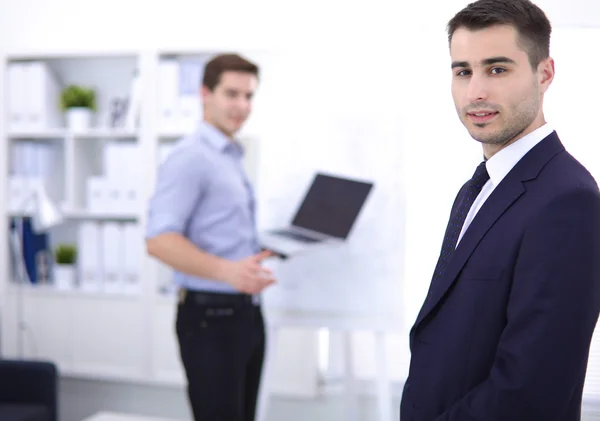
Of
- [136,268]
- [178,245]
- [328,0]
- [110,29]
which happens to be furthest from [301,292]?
[110,29]

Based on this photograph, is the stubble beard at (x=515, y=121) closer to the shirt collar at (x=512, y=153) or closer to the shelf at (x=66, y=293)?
the shirt collar at (x=512, y=153)

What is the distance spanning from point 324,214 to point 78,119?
1.75 meters

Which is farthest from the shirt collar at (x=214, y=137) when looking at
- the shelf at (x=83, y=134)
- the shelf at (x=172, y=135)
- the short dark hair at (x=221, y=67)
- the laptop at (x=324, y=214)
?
the shelf at (x=83, y=134)

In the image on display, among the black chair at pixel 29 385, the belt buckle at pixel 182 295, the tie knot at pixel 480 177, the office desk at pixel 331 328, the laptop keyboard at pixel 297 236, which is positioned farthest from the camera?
the black chair at pixel 29 385

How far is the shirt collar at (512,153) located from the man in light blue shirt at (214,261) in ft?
3.45

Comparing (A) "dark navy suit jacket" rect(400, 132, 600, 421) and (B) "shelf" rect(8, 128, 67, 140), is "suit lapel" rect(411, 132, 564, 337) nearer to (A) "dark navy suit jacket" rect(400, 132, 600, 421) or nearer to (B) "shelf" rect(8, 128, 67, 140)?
(A) "dark navy suit jacket" rect(400, 132, 600, 421)

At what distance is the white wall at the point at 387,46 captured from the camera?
279cm

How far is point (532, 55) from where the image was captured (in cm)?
110

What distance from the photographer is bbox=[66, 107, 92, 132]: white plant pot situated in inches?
131

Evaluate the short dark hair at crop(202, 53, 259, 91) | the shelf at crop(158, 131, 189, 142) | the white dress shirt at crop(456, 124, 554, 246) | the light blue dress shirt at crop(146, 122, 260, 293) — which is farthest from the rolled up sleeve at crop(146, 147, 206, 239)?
the white dress shirt at crop(456, 124, 554, 246)

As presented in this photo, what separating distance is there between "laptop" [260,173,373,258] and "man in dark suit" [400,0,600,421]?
1.02m

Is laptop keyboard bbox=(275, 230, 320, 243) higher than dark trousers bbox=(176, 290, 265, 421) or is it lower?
higher

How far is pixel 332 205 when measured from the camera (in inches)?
92.5

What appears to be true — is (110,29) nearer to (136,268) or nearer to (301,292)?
(136,268)
